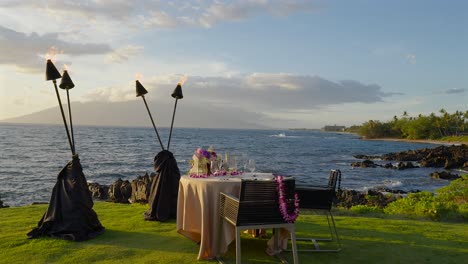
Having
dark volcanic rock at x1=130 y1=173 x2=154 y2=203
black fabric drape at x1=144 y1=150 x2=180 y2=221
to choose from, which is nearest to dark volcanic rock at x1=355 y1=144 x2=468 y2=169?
dark volcanic rock at x1=130 y1=173 x2=154 y2=203

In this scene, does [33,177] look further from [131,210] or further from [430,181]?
[430,181]

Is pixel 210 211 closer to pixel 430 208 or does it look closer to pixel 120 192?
pixel 430 208

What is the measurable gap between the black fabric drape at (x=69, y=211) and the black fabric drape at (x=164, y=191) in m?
1.38

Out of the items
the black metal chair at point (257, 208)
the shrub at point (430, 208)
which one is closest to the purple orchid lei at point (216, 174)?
the black metal chair at point (257, 208)

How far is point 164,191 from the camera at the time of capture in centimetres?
798

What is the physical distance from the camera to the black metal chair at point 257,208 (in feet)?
16.1

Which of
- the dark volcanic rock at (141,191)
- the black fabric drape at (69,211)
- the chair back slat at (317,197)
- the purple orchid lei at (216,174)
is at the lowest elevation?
the dark volcanic rock at (141,191)

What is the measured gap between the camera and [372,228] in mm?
7859

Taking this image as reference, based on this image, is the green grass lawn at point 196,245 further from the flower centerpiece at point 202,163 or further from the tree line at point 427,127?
the tree line at point 427,127

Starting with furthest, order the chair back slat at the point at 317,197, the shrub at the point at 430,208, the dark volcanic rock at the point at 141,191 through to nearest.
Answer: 1. the dark volcanic rock at the point at 141,191
2. the shrub at the point at 430,208
3. the chair back slat at the point at 317,197

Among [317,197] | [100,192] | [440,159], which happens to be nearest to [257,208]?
[317,197]

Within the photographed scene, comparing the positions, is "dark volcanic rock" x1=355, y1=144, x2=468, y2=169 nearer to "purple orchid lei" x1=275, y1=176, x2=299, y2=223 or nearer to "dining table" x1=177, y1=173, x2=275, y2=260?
"dining table" x1=177, y1=173, x2=275, y2=260

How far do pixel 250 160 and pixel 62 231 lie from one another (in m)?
3.41

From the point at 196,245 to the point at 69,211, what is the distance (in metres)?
2.28
